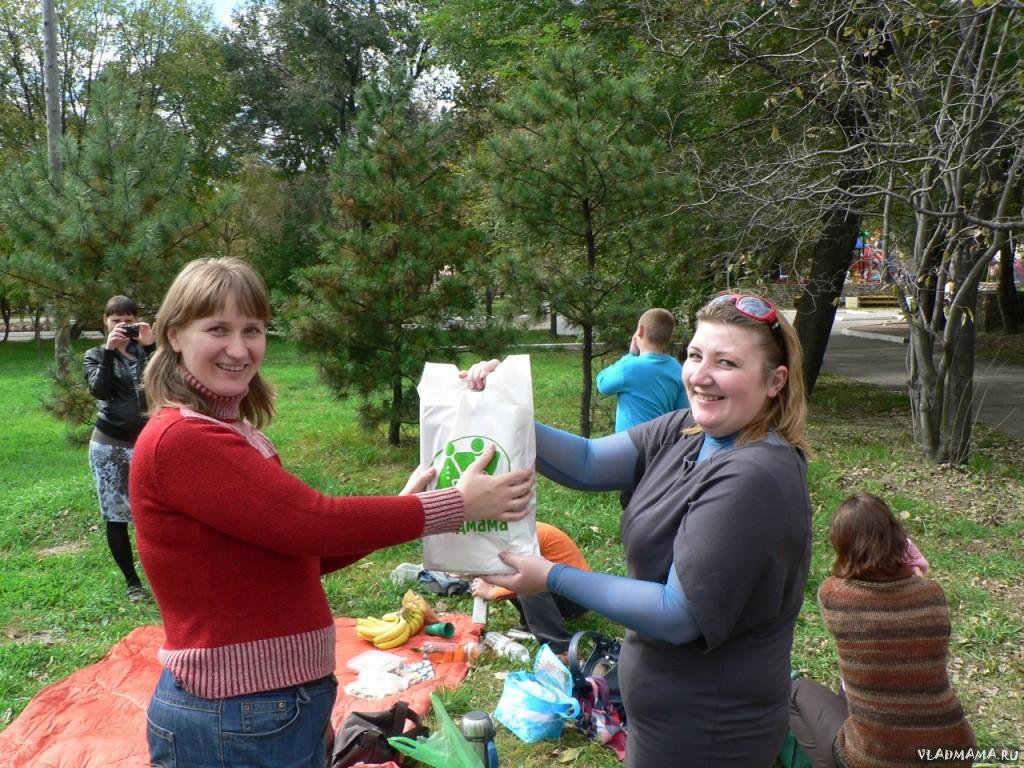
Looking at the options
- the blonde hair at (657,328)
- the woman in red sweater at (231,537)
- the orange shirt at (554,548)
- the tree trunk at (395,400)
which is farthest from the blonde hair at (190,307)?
the tree trunk at (395,400)

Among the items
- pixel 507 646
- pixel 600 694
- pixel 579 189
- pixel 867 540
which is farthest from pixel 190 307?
pixel 579 189

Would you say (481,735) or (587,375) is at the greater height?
(587,375)

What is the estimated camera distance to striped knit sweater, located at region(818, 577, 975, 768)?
2.95 meters

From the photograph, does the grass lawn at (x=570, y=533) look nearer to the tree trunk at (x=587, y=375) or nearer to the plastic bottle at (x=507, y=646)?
the plastic bottle at (x=507, y=646)

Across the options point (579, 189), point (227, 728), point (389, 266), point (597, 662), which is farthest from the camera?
point (389, 266)

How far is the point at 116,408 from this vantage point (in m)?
5.30

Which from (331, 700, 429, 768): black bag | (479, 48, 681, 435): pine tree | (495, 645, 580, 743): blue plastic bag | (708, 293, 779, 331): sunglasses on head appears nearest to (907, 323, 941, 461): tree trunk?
(479, 48, 681, 435): pine tree

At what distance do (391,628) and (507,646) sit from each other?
676mm

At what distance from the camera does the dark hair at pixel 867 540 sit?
306 cm

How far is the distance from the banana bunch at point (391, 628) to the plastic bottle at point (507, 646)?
16.8 inches

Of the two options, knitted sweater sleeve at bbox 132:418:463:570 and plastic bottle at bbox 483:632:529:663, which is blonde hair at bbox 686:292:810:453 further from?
plastic bottle at bbox 483:632:529:663

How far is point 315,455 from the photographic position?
999cm

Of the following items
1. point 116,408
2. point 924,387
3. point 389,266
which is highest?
point 389,266

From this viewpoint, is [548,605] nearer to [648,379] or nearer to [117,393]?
[648,379]
